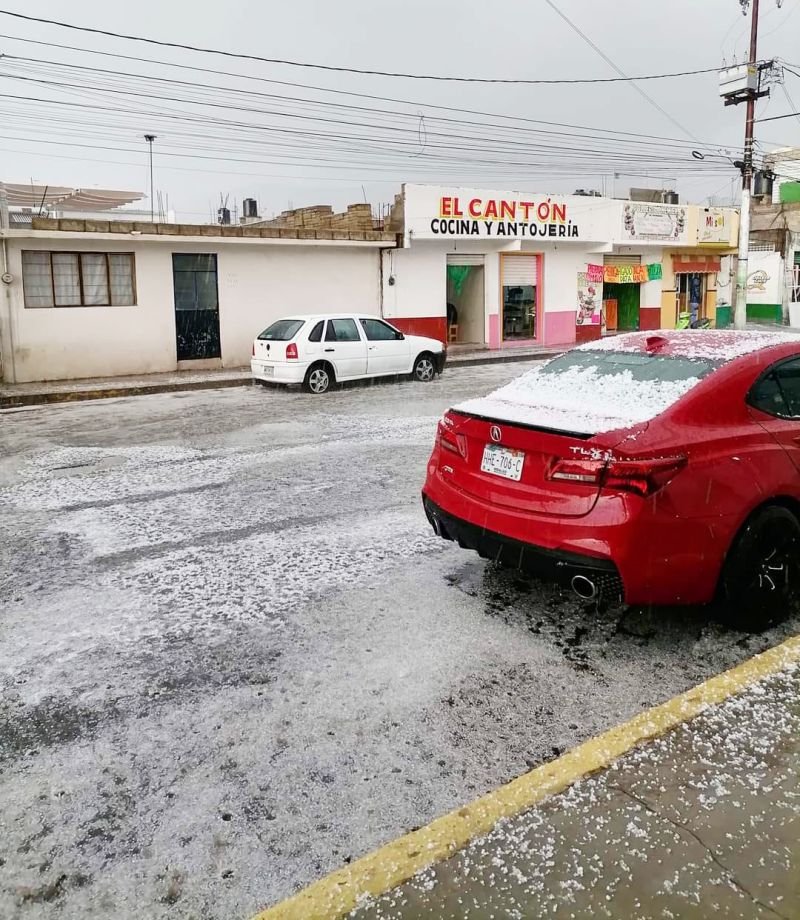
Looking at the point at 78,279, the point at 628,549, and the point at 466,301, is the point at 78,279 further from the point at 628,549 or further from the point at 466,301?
the point at 628,549

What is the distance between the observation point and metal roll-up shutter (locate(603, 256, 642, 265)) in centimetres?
2883

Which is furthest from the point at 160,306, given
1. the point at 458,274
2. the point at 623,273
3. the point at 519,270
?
the point at 623,273

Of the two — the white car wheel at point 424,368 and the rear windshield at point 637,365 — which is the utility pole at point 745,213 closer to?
the white car wheel at point 424,368

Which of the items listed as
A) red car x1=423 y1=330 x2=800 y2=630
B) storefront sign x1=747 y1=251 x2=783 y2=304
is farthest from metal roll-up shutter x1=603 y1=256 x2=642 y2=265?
red car x1=423 y1=330 x2=800 y2=630

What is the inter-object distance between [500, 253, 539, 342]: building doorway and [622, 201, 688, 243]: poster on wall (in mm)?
3953

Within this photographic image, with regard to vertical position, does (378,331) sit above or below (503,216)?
below

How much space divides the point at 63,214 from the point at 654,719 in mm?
26731

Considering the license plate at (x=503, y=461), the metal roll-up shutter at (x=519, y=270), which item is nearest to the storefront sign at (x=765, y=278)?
the metal roll-up shutter at (x=519, y=270)

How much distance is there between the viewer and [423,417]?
39.2ft

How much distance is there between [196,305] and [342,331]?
5.88 m

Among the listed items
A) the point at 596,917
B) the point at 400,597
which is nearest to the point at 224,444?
the point at 400,597

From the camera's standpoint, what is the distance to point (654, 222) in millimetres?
28656

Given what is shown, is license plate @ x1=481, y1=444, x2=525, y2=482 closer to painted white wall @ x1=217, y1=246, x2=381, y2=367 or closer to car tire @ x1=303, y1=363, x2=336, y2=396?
car tire @ x1=303, y1=363, x2=336, y2=396

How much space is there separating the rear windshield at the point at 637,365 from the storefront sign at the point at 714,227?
27.7 m
